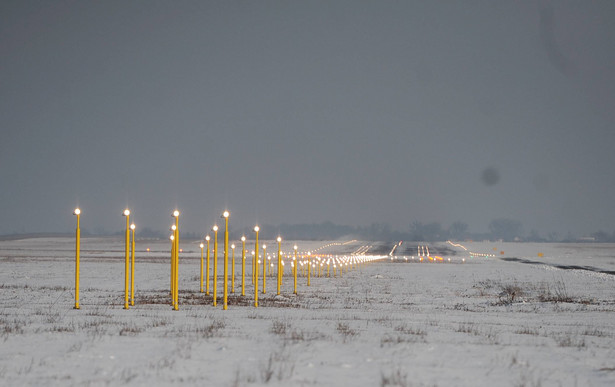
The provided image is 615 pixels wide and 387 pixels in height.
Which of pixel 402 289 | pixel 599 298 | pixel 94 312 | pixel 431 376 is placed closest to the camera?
pixel 431 376

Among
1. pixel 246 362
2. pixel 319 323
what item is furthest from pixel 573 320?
pixel 246 362

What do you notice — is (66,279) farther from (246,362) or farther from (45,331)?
(246,362)

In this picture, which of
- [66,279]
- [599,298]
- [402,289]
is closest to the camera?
[599,298]

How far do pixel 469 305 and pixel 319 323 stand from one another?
10401mm

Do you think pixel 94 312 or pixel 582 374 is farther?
pixel 94 312

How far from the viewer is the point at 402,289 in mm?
32781

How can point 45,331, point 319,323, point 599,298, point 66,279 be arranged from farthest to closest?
point 66,279 < point 599,298 < point 319,323 < point 45,331

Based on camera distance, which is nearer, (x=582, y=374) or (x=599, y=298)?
(x=582, y=374)

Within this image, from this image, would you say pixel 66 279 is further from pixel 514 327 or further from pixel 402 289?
pixel 514 327

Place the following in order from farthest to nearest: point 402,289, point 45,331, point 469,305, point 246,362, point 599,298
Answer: point 402,289 < point 599,298 < point 469,305 < point 45,331 < point 246,362

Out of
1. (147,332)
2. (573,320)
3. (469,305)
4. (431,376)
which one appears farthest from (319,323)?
(469,305)

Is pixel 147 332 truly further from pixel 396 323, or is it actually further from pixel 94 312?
pixel 396 323

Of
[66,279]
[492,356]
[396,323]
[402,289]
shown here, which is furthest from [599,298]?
[66,279]

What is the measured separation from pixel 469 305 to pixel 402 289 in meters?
8.44
